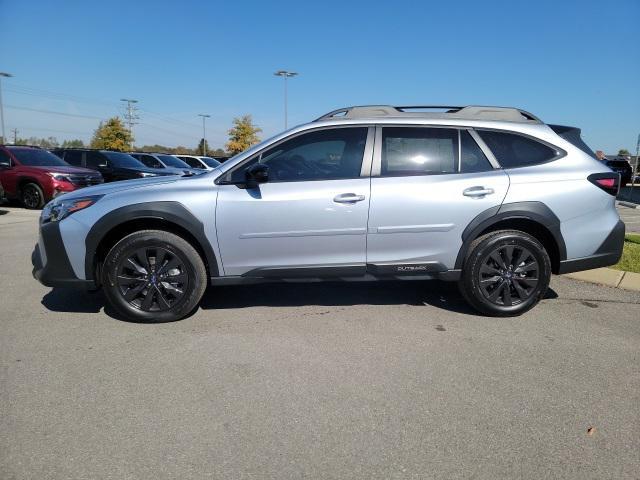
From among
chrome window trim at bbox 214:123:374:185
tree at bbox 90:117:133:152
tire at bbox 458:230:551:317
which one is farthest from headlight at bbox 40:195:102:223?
tree at bbox 90:117:133:152

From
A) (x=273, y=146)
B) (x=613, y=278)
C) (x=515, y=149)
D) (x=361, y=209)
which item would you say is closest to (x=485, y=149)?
(x=515, y=149)

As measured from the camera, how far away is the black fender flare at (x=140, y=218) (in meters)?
3.72

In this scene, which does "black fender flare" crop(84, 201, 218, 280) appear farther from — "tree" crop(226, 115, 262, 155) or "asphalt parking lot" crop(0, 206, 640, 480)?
"tree" crop(226, 115, 262, 155)

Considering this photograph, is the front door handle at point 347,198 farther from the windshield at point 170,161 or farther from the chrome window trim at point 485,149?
the windshield at point 170,161

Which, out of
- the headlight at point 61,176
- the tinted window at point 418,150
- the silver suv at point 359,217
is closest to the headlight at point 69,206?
the silver suv at point 359,217

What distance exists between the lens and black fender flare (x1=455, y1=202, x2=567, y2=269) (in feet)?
12.9

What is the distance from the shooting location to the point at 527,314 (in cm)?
421

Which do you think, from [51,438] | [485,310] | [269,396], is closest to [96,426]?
[51,438]

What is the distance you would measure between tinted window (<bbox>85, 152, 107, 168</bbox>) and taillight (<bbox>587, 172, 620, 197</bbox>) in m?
14.0

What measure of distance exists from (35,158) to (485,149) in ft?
40.5

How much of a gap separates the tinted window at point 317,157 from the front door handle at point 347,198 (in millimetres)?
198

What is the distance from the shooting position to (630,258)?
605cm

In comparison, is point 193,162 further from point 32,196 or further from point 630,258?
point 630,258

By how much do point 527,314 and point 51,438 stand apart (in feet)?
12.7
